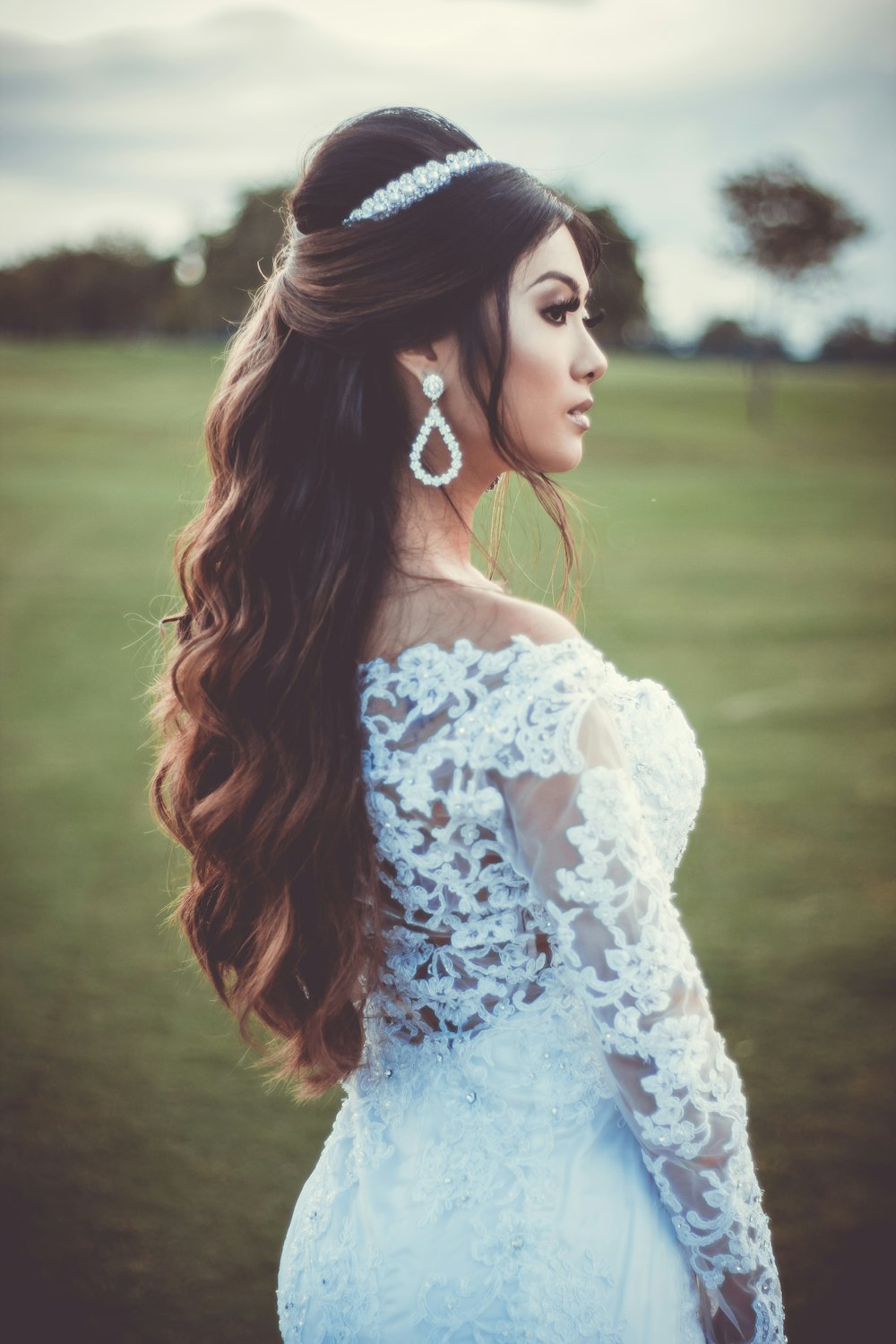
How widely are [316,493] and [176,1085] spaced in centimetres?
300

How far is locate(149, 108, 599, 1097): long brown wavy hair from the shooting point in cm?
147

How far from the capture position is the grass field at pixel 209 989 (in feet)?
9.98

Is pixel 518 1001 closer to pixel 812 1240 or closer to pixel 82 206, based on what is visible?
pixel 812 1240

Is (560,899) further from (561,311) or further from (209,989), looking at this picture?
(209,989)

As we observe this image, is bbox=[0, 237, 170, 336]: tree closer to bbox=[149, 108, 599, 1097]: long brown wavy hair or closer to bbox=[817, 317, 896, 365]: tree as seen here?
bbox=[817, 317, 896, 365]: tree

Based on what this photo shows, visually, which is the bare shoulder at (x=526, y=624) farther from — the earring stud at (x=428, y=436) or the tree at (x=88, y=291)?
the tree at (x=88, y=291)

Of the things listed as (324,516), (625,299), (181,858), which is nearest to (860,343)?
(625,299)

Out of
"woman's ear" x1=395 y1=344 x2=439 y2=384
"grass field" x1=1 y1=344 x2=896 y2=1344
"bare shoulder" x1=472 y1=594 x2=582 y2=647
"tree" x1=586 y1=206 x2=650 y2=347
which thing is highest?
"tree" x1=586 y1=206 x2=650 y2=347

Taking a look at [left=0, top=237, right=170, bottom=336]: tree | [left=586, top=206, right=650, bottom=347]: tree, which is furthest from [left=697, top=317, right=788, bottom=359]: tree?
[left=0, top=237, right=170, bottom=336]: tree

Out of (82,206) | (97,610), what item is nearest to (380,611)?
(82,206)

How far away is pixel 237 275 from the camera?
2661 cm

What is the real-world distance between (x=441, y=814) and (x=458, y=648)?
0.21 meters

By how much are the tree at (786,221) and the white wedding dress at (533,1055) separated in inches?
1409

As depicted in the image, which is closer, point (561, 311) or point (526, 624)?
point (526, 624)
